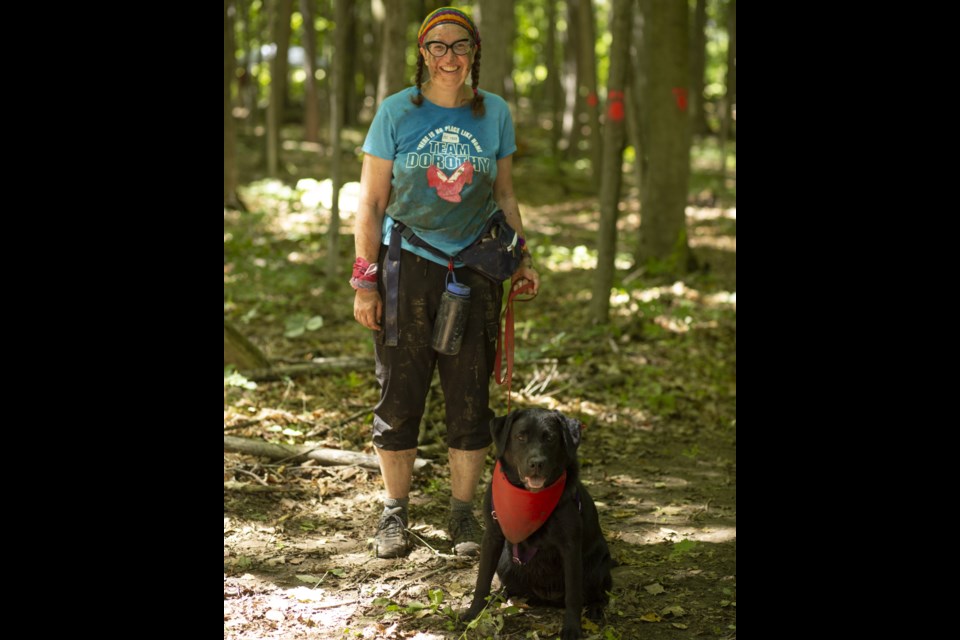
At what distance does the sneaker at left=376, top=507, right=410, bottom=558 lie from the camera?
175 inches

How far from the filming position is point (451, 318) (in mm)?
4160

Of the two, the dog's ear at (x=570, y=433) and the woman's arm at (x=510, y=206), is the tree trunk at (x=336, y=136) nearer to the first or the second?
the woman's arm at (x=510, y=206)

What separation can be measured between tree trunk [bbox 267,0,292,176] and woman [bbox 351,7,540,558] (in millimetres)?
11241

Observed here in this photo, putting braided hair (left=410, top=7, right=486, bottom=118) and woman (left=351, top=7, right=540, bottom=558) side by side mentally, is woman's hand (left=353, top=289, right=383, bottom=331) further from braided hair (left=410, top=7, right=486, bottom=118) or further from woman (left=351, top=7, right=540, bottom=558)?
braided hair (left=410, top=7, right=486, bottom=118)

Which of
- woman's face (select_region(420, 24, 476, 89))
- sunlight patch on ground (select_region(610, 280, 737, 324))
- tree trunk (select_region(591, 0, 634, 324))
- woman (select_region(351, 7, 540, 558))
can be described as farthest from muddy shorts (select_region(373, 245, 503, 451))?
sunlight patch on ground (select_region(610, 280, 737, 324))

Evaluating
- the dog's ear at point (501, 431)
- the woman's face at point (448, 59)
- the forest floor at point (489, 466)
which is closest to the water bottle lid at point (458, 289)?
the dog's ear at point (501, 431)

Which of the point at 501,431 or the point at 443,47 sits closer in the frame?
the point at 501,431

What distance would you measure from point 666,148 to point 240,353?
6.62 metres

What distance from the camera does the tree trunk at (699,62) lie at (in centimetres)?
2081

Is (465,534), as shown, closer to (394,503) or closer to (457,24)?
(394,503)

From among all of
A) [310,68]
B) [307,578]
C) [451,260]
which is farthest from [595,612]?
[310,68]

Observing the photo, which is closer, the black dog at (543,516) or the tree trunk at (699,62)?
the black dog at (543,516)
